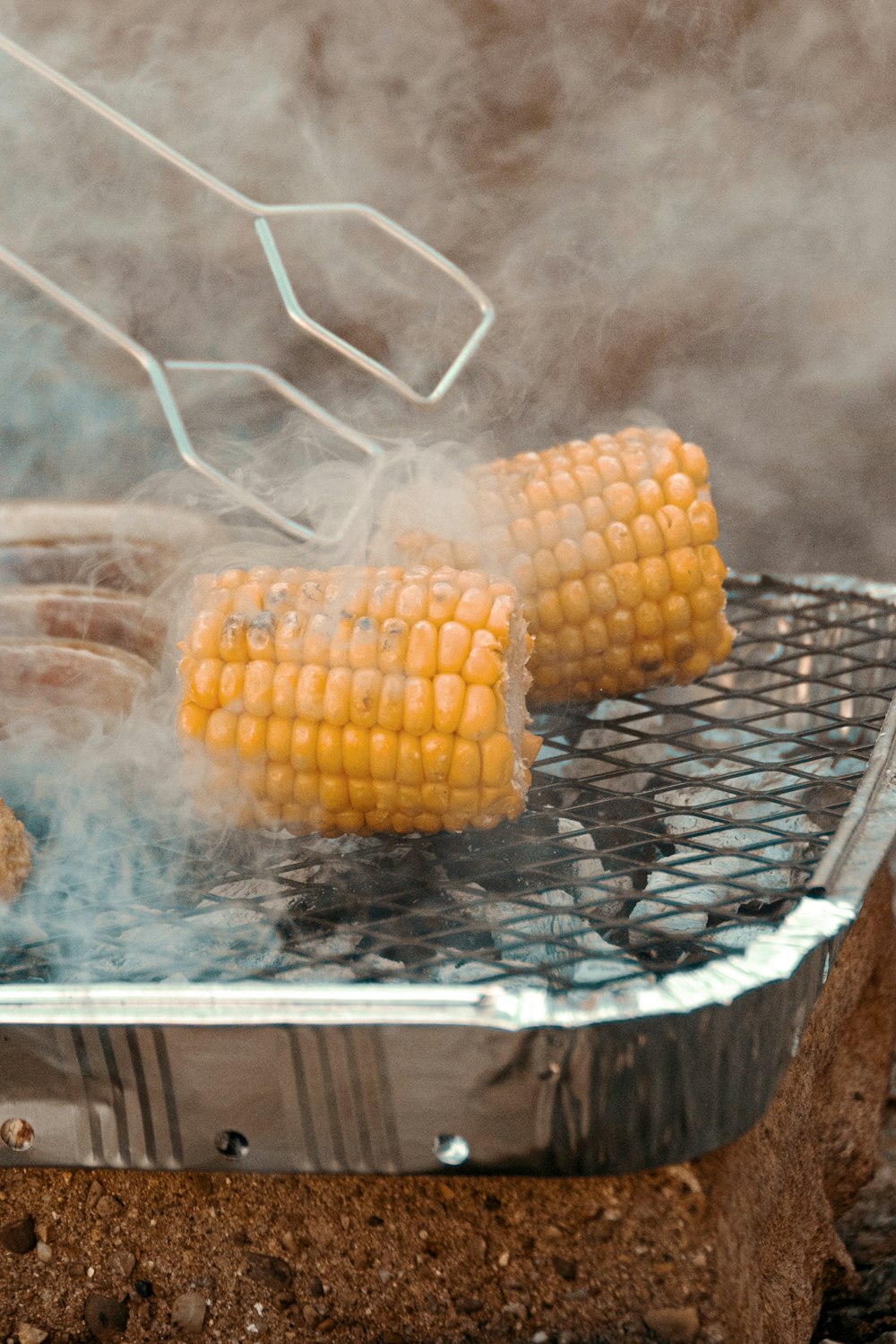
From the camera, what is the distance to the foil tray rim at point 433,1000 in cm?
108

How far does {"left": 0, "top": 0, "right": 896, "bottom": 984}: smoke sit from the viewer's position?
2971 mm

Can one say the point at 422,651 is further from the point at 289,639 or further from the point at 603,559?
the point at 603,559

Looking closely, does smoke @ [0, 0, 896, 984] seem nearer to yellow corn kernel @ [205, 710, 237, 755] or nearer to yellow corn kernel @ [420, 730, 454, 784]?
yellow corn kernel @ [205, 710, 237, 755]

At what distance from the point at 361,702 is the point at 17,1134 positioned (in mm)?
648

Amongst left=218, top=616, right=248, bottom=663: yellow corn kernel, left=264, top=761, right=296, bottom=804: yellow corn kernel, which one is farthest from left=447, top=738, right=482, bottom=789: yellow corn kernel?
left=218, top=616, right=248, bottom=663: yellow corn kernel

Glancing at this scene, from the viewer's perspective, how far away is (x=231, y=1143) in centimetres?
117

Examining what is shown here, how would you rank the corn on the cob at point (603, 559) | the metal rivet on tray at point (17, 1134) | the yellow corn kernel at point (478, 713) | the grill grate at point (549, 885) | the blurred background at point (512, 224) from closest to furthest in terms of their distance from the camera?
the metal rivet on tray at point (17, 1134), the grill grate at point (549, 885), the yellow corn kernel at point (478, 713), the corn on the cob at point (603, 559), the blurred background at point (512, 224)

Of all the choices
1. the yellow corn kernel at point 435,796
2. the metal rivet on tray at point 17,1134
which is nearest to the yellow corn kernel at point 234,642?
the yellow corn kernel at point 435,796

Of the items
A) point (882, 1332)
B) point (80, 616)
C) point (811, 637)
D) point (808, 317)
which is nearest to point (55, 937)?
point (80, 616)

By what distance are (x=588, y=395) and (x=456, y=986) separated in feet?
7.78

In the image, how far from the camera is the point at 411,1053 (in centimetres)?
111

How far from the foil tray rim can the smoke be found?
1910 millimetres

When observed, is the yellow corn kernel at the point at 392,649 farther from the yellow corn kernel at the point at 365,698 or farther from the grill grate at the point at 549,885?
the grill grate at the point at 549,885

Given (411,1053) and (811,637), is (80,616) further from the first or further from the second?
(811,637)
